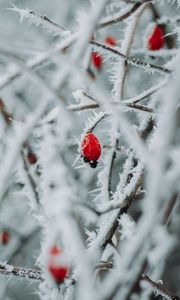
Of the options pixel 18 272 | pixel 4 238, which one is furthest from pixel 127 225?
pixel 4 238

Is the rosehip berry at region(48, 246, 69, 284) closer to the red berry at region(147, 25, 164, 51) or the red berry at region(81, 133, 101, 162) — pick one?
the red berry at region(81, 133, 101, 162)

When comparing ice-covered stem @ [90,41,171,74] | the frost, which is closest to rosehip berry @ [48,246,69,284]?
the frost

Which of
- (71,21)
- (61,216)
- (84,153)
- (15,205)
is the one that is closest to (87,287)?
(61,216)

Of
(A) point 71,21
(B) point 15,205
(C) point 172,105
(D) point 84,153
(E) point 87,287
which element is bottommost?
(E) point 87,287

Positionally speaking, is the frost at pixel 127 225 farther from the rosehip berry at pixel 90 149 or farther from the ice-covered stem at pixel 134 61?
the ice-covered stem at pixel 134 61

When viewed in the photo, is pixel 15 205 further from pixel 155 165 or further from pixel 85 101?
pixel 155 165

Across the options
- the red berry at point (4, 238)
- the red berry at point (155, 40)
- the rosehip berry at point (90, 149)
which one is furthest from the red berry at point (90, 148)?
the red berry at point (4, 238)

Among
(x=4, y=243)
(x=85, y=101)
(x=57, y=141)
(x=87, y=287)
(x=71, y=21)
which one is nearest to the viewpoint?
(x=87, y=287)
